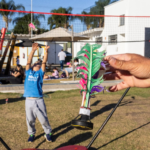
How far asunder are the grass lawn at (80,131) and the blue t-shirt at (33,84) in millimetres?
1039

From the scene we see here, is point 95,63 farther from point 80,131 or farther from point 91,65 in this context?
point 80,131

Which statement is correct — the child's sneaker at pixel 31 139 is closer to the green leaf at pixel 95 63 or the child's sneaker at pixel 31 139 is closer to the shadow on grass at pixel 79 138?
the shadow on grass at pixel 79 138

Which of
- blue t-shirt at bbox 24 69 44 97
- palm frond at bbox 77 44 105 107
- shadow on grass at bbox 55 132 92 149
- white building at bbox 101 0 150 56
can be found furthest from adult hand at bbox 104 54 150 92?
white building at bbox 101 0 150 56

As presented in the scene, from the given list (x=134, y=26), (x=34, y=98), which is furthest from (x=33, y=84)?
(x=134, y=26)

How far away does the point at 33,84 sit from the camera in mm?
4684

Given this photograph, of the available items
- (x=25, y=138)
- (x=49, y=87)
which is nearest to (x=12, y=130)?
(x=25, y=138)

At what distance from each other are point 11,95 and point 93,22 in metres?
14.1

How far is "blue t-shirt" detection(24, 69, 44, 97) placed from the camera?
15.2 ft

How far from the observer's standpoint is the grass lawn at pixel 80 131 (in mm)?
4742

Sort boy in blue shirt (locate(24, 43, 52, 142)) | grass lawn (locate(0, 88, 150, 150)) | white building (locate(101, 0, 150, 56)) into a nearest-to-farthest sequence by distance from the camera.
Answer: boy in blue shirt (locate(24, 43, 52, 142)), grass lawn (locate(0, 88, 150, 150)), white building (locate(101, 0, 150, 56))

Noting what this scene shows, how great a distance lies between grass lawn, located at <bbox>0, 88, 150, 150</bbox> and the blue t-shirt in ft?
3.41

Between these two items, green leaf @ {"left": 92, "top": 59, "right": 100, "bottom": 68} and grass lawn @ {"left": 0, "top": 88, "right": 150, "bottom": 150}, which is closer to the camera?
green leaf @ {"left": 92, "top": 59, "right": 100, "bottom": 68}

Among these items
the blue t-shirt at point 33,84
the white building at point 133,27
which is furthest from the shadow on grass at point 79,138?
the white building at point 133,27

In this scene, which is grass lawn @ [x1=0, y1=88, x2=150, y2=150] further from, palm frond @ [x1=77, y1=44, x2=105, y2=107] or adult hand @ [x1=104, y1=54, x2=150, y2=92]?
palm frond @ [x1=77, y1=44, x2=105, y2=107]
